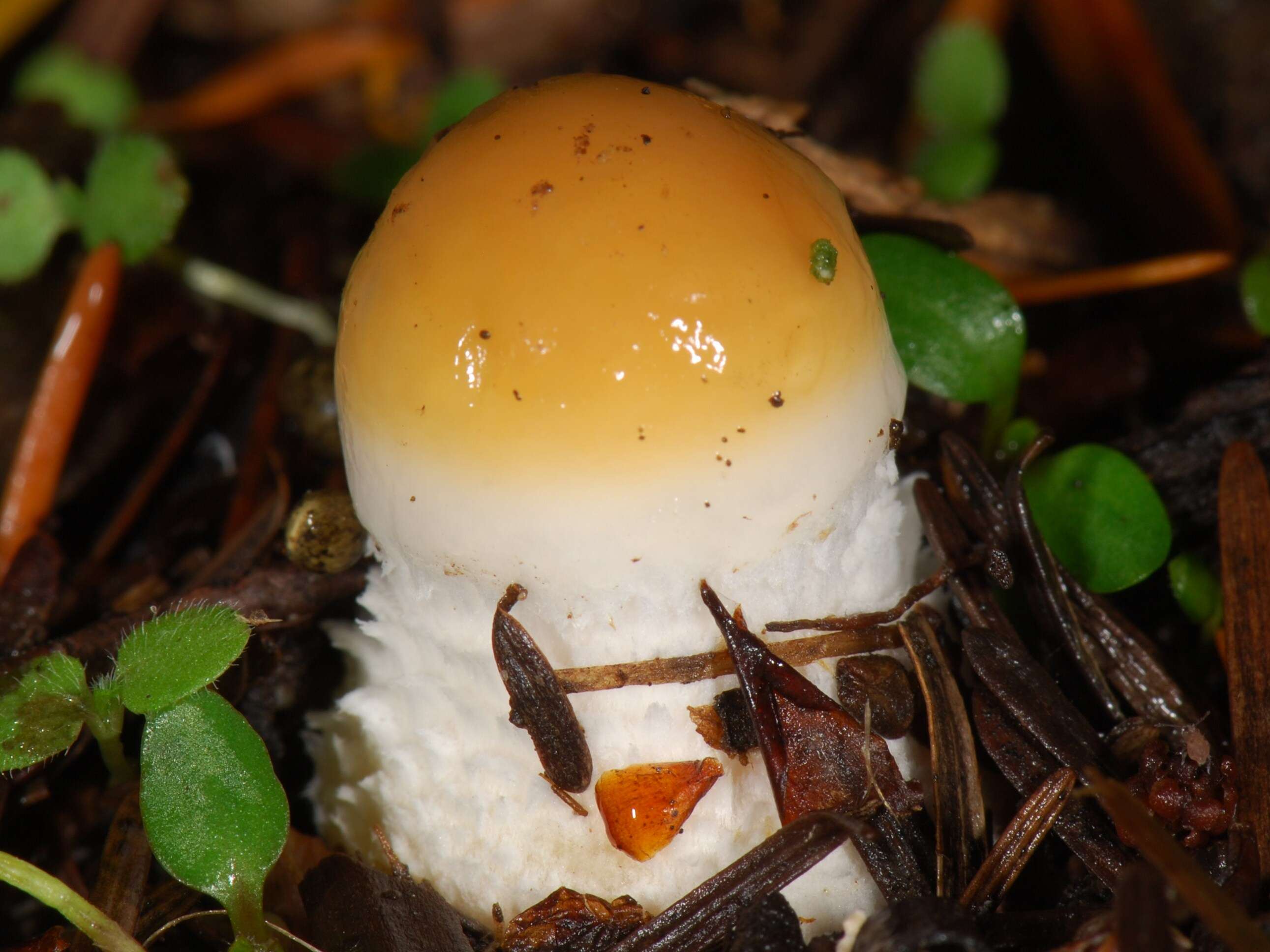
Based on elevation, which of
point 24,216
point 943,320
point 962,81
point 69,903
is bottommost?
point 69,903

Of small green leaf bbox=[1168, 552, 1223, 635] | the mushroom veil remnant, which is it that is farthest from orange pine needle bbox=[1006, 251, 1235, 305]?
the mushroom veil remnant

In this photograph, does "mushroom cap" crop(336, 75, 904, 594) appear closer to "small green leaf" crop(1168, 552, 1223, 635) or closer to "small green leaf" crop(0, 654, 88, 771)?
"small green leaf" crop(0, 654, 88, 771)

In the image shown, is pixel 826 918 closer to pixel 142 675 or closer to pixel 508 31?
pixel 142 675

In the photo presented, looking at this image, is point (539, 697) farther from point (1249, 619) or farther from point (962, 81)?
point (962, 81)

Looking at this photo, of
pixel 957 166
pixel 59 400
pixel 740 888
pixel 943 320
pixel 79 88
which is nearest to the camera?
pixel 740 888

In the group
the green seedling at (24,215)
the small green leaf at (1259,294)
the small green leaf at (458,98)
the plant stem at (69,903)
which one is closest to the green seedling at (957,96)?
the small green leaf at (1259,294)

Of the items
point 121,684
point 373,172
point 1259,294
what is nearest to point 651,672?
point 121,684

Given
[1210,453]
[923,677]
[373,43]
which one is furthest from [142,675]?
[373,43]
